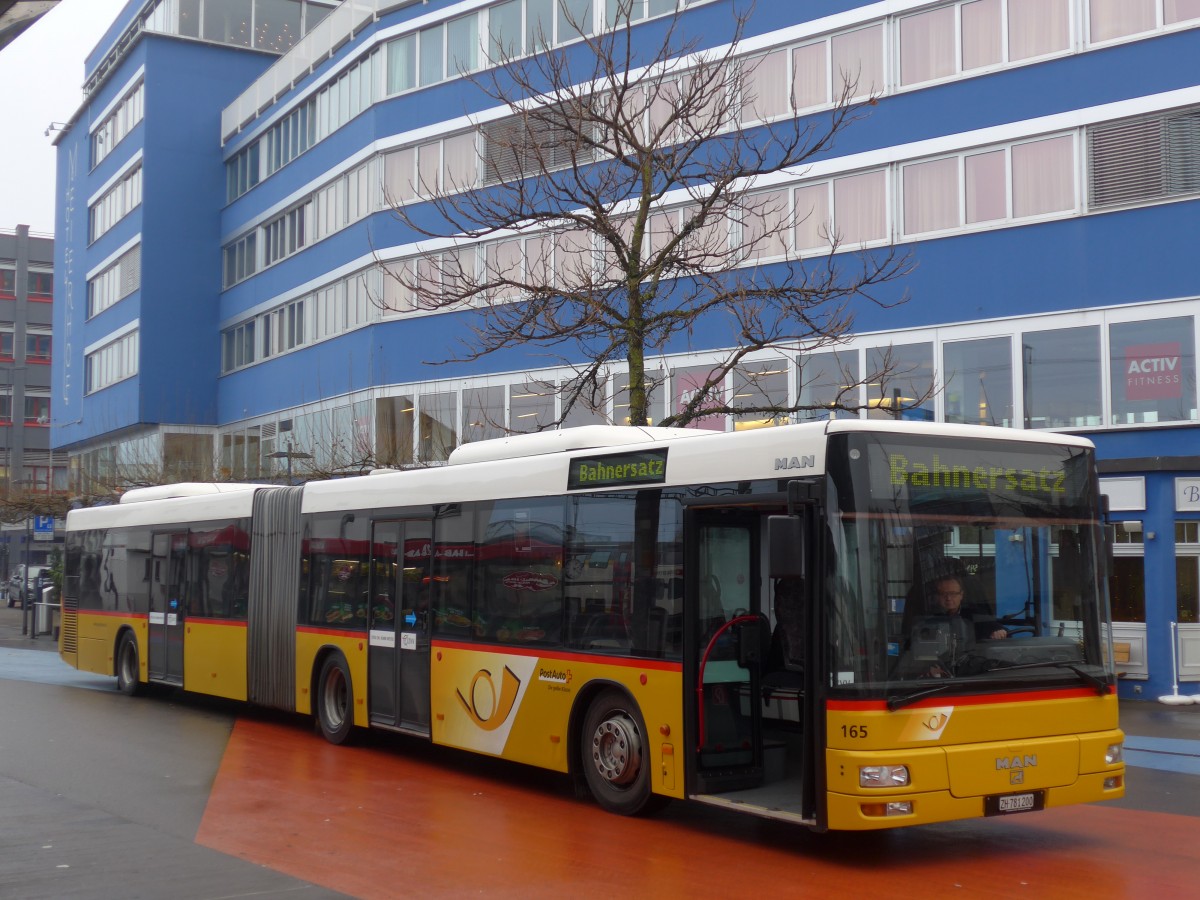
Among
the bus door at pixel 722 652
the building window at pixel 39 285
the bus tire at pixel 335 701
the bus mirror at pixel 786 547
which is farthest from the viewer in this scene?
the building window at pixel 39 285

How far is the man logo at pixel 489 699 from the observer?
39.2ft

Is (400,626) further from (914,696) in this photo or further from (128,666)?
(128,666)

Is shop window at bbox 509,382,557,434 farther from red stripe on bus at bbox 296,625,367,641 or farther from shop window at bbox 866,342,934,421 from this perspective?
red stripe on bus at bbox 296,625,367,641

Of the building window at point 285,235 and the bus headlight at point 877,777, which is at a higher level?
the building window at point 285,235

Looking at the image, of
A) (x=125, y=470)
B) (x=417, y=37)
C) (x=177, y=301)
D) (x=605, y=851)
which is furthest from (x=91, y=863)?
(x=177, y=301)

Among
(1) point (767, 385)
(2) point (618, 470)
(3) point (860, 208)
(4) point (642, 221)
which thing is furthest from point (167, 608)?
(3) point (860, 208)

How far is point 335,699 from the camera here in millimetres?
15203

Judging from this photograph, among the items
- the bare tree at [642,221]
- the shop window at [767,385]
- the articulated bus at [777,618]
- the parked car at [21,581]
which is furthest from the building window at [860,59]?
the parked car at [21,581]

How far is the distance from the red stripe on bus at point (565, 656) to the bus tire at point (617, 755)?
0.26m

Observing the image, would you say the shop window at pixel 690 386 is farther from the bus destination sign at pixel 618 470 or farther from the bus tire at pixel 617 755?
the bus tire at pixel 617 755

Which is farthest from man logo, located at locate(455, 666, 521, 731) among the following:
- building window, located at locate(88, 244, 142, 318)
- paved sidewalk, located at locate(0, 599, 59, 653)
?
building window, located at locate(88, 244, 142, 318)

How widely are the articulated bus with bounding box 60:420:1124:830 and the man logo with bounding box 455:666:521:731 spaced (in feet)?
0.08

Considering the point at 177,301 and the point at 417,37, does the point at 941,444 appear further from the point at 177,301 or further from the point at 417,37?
the point at 177,301

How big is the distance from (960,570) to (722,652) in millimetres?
1749
